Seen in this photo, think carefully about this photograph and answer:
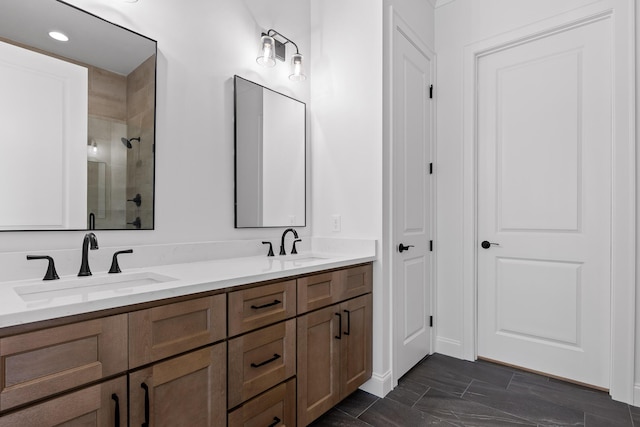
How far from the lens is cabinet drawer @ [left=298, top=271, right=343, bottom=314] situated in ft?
5.46

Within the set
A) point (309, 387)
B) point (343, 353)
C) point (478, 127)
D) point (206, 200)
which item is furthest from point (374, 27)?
point (309, 387)

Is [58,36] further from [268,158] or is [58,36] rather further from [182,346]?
[182,346]

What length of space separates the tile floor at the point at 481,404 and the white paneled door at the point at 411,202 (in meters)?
0.24

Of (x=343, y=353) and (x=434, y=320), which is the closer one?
(x=343, y=353)

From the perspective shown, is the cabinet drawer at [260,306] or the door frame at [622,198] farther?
the door frame at [622,198]

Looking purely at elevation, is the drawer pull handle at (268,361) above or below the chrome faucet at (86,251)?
below

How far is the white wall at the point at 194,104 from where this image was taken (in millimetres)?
1677

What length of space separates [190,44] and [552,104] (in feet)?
7.87

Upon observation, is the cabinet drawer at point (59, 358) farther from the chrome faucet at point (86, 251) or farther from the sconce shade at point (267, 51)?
the sconce shade at point (267, 51)

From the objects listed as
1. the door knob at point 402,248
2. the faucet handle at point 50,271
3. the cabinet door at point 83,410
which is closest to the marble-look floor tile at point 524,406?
the door knob at point 402,248

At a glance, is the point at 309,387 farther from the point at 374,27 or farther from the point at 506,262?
the point at 374,27

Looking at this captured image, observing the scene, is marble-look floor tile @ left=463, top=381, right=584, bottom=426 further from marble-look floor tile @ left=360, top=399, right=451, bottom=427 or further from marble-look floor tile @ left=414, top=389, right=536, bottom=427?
marble-look floor tile @ left=360, top=399, right=451, bottom=427

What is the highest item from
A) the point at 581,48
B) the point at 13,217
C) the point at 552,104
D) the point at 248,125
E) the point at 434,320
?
the point at 581,48

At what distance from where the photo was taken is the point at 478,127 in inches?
105
